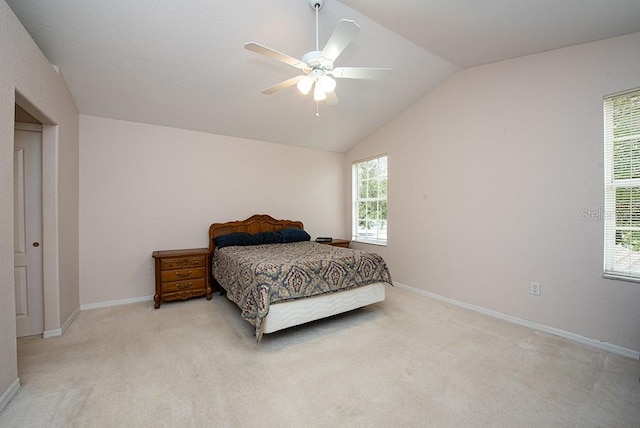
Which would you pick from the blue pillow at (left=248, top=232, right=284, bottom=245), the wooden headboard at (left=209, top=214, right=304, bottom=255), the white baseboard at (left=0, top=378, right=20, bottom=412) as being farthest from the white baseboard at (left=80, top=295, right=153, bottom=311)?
the white baseboard at (left=0, top=378, right=20, bottom=412)

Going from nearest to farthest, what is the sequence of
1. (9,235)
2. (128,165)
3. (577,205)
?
(9,235), (577,205), (128,165)

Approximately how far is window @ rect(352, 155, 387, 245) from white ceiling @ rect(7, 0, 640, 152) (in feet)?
4.91

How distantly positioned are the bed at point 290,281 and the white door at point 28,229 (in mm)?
1797

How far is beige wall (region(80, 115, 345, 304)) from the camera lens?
3564mm

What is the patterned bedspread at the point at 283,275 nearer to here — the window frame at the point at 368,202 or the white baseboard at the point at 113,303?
the white baseboard at the point at 113,303

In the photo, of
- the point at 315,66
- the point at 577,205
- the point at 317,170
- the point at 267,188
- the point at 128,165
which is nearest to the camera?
the point at 315,66

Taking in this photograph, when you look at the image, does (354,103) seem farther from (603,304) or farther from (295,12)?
(603,304)

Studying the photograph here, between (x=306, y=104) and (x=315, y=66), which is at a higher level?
(x=306, y=104)

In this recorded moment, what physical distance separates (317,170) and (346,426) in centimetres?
434

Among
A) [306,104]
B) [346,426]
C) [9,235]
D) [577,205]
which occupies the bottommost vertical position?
[346,426]

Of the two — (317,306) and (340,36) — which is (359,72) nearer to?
(340,36)

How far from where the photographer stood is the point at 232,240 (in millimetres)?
4105

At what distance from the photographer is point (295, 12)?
97.7 inches

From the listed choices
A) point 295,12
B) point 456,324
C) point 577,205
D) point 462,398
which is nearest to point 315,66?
point 295,12
